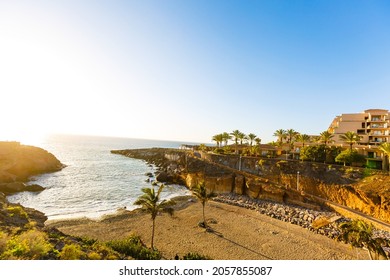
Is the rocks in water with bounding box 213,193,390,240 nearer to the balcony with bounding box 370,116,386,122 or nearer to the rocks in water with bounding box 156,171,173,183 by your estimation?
the rocks in water with bounding box 156,171,173,183

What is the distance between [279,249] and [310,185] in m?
19.2

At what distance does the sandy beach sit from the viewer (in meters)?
17.5

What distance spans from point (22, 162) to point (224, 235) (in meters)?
59.2

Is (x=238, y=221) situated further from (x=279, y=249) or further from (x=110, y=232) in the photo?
(x=110, y=232)

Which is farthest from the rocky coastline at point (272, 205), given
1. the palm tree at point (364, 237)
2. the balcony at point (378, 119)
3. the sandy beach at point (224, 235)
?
the balcony at point (378, 119)

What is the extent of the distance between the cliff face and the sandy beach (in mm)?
7568

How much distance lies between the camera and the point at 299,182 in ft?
113

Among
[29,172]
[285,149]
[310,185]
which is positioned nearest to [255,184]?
[310,185]

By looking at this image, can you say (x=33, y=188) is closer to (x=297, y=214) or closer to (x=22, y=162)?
(x=22, y=162)

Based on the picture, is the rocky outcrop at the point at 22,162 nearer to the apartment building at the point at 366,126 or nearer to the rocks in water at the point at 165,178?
the rocks in water at the point at 165,178

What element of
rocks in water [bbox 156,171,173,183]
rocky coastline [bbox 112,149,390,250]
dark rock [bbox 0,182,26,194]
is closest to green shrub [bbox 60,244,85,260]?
rocky coastline [bbox 112,149,390,250]

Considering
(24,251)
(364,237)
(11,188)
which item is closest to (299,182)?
(364,237)

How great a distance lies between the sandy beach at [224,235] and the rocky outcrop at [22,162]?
107 feet

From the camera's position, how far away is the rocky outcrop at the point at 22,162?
45.3m
